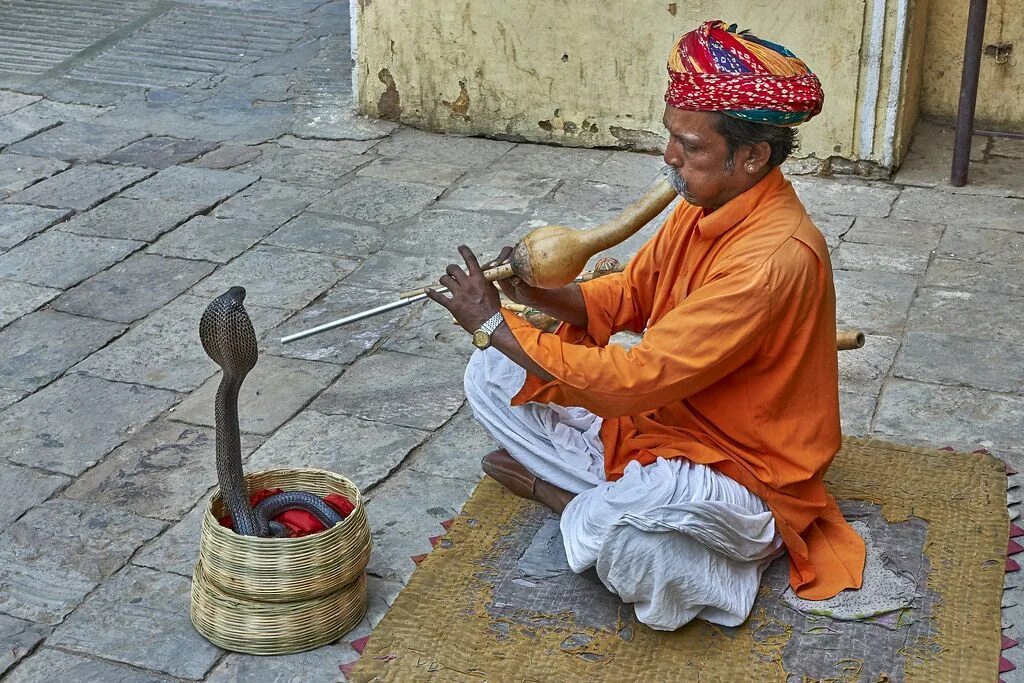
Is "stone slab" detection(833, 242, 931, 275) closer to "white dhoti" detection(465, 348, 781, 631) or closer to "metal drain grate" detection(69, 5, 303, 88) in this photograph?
"white dhoti" detection(465, 348, 781, 631)

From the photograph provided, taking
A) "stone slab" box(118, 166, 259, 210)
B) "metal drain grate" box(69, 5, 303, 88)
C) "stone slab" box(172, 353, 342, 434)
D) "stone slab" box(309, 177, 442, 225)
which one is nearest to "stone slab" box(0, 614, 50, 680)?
"stone slab" box(172, 353, 342, 434)

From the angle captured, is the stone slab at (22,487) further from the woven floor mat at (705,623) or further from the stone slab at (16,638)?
the woven floor mat at (705,623)

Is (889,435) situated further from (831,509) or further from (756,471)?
(756,471)

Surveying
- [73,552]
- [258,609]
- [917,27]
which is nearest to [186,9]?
[917,27]

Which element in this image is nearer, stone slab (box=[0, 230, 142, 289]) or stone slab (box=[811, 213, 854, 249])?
stone slab (box=[0, 230, 142, 289])

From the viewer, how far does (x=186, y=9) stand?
8312 mm

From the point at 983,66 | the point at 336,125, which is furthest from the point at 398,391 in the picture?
the point at 983,66

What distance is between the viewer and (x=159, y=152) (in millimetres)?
6109

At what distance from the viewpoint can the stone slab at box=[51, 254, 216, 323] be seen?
458 cm

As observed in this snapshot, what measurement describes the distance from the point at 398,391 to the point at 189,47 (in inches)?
174

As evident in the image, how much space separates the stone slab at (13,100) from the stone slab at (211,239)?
1.94 m

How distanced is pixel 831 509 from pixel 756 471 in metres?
0.34

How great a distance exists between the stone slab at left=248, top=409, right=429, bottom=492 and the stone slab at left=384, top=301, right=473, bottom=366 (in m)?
0.50

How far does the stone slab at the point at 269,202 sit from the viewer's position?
17.7 ft
